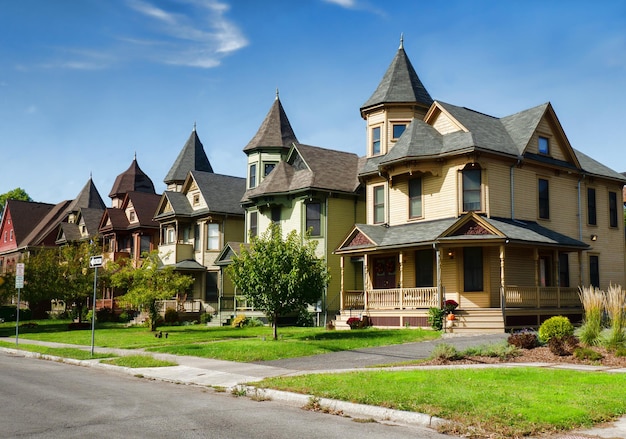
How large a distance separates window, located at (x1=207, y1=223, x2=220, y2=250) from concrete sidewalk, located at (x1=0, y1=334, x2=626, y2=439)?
73.7 feet

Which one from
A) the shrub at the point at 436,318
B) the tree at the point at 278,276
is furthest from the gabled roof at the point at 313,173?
the shrub at the point at 436,318

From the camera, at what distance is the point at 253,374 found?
614 inches

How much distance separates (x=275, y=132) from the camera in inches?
1704

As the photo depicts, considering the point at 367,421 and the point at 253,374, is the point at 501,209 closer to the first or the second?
the point at 253,374

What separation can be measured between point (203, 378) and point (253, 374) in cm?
124

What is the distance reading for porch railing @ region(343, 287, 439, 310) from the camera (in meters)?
27.5

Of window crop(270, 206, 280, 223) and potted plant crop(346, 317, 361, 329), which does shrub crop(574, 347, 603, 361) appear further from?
window crop(270, 206, 280, 223)

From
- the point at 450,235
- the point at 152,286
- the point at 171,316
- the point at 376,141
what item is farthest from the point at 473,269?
the point at 171,316

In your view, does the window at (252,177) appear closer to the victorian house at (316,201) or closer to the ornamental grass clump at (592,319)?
the victorian house at (316,201)

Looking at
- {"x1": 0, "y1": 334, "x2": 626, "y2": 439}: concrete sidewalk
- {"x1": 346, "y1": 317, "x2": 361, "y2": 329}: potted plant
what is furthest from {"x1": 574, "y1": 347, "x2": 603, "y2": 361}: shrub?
{"x1": 346, "y1": 317, "x2": 361, "y2": 329}: potted plant

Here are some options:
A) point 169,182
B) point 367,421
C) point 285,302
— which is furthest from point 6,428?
point 169,182

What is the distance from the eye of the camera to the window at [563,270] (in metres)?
31.6

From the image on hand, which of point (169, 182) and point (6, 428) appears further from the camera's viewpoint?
point (169, 182)

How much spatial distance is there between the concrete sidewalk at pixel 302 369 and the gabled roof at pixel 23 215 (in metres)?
49.2
